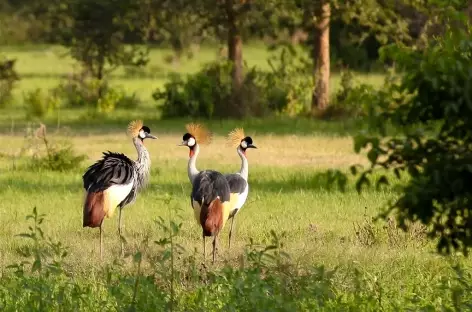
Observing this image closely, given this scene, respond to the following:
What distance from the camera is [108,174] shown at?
12039 mm

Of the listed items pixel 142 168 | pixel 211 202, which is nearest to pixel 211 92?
pixel 142 168

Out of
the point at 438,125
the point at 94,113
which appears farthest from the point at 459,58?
the point at 94,113

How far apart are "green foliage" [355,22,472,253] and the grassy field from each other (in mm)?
435

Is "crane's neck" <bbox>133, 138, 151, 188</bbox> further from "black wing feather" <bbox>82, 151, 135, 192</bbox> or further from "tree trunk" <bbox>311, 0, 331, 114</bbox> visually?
"tree trunk" <bbox>311, 0, 331, 114</bbox>

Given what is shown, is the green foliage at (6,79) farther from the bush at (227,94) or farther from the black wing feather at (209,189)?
the black wing feather at (209,189)

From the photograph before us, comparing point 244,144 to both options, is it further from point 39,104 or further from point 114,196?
point 39,104

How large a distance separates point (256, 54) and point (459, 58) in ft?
209

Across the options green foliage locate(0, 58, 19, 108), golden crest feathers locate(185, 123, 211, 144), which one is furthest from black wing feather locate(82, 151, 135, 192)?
green foliage locate(0, 58, 19, 108)

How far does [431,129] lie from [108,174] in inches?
239

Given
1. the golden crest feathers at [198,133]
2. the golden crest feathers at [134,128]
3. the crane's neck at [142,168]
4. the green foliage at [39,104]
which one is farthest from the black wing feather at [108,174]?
the green foliage at [39,104]

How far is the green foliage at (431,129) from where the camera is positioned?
620cm

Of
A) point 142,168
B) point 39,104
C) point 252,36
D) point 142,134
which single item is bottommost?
point 39,104

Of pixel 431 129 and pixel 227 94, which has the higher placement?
pixel 431 129

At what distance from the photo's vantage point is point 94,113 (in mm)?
31594
